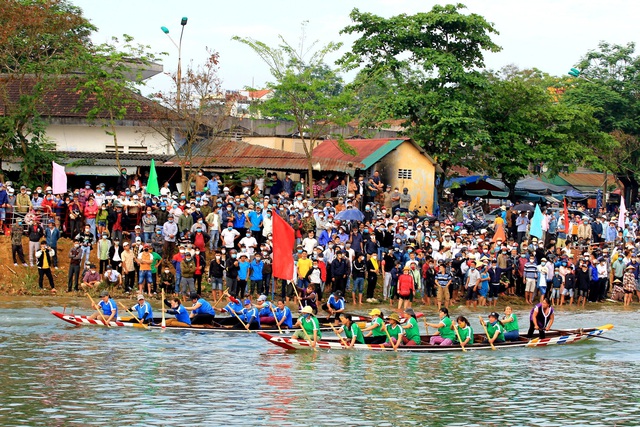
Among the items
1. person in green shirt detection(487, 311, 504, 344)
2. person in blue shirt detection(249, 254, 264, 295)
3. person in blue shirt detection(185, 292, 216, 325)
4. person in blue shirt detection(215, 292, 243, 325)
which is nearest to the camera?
person in green shirt detection(487, 311, 504, 344)

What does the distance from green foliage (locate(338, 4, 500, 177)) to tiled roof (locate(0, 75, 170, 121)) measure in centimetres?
951

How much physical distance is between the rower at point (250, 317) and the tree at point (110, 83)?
1386 cm

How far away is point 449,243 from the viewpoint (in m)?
33.6

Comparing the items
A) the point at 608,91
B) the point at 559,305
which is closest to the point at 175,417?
the point at 559,305

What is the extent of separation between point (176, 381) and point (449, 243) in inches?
577

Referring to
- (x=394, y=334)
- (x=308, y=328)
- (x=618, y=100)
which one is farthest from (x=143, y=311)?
(x=618, y=100)

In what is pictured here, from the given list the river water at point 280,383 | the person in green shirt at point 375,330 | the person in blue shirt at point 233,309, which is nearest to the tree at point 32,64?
the river water at point 280,383

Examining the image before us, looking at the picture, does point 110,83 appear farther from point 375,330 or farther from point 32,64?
point 375,330

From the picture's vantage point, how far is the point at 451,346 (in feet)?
85.5

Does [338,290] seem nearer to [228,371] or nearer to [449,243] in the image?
[449,243]

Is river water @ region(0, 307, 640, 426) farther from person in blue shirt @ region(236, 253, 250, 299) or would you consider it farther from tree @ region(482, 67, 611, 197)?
tree @ region(482, 67, 611, 197)

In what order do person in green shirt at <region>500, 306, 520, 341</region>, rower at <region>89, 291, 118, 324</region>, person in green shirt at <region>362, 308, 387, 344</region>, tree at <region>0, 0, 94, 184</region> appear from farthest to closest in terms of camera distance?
tree at <region>0, 0, 94, 184</region> → rower at <region>89, 291, 118, 324</region> → person in green shirt at <region>500, 306, 520, 341</region> → person in green shirt at <region>362, 308, 387, 344</region>

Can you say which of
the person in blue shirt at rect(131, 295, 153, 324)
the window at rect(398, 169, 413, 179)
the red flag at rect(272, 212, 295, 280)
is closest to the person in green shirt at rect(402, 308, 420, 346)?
the red flag at rect(272, 212, 295, 280)

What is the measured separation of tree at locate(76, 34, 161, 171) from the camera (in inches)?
1542
